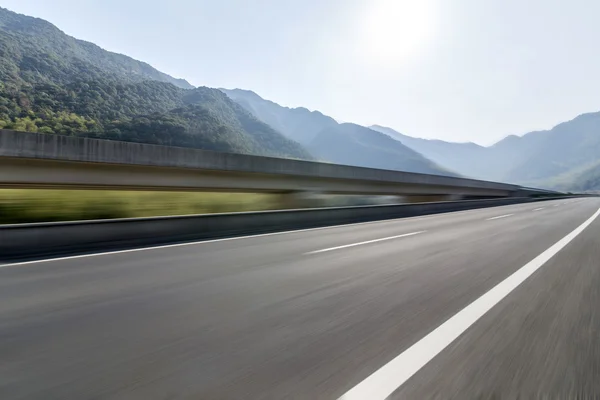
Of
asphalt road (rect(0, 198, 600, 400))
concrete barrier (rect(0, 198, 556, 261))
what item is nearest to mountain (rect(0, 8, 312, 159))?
concrete barrier (rect(0, 198, 556, 261))

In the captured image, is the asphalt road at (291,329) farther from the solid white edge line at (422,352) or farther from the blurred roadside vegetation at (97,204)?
the blurred roadside vegetation at (97,204)

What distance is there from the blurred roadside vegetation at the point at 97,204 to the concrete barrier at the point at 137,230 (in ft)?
15.4

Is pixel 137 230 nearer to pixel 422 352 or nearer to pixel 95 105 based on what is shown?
pixel 422 352

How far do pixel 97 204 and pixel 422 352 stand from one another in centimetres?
1361

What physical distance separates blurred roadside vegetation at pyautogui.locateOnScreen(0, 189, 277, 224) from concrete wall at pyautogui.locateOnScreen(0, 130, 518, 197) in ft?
2.09

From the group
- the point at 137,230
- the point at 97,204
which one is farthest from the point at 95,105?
the point at 137,230

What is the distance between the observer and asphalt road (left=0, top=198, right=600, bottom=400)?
7.80ft

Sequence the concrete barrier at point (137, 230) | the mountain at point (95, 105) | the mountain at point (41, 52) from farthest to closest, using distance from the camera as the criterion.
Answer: the mountain at point (41, 52), the mountain at point (95, 105), the concrete barrier at point (137, 230)

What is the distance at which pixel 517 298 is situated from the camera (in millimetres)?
4477

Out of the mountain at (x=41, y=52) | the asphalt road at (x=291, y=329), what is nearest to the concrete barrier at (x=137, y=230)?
the asphalt road at (x=291, y=329)

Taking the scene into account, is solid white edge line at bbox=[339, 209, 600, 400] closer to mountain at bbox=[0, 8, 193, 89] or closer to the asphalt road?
the asphalt road

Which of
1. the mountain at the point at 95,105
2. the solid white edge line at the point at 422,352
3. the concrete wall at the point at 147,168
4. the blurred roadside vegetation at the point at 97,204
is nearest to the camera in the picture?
the solid white edge line at the point at 422,352

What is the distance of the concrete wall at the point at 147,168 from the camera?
1375 centimetres

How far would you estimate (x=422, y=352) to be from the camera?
9.45 feet
